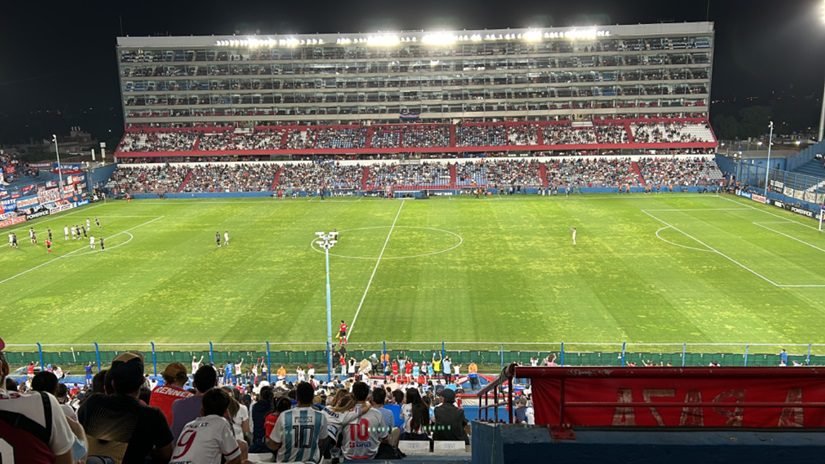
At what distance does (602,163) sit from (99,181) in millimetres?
64261

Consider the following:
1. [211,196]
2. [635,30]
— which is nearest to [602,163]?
[635,30]

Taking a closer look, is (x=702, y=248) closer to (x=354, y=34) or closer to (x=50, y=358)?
(x=50, y=358)

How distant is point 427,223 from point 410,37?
4246 centimetres

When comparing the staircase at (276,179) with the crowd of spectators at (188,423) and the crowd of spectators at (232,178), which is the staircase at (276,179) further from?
the crowd of spectators at (188,423)

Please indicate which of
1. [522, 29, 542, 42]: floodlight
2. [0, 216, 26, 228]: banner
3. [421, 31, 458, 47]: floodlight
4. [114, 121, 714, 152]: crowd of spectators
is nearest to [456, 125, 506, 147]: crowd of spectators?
[114, 121, 714, 152]: crowd of spectators

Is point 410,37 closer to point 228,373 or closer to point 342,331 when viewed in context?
point 342,331

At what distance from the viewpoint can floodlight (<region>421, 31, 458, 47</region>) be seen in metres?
85.9

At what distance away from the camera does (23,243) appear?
48.4 m

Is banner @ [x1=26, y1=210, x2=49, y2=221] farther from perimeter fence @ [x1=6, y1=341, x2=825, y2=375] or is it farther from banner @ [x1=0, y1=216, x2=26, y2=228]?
perimeter fence @ [x1=6, y1=341, x2=825, y2=375]

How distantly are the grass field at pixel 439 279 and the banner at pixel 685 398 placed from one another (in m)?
22.2

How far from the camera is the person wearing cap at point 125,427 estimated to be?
192 inches

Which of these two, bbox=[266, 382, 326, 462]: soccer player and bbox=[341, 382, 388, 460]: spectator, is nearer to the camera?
bbox=[266, 382, 326, 462]: soccer player

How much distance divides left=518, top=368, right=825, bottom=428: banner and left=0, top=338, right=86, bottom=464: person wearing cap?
10.6 ft

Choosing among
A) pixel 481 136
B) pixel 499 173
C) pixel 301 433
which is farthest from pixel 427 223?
pixel 301 433
